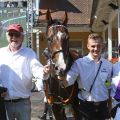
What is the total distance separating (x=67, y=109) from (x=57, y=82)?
0.47 m

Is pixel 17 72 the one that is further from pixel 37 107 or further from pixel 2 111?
pixel 37 107

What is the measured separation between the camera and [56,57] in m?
5.39

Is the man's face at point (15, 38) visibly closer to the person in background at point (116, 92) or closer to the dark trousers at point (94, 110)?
the dark trousers at point (94, 110)

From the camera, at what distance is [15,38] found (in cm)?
516

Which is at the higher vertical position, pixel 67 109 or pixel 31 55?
pixel 31 55

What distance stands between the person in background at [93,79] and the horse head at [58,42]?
17 centimetres

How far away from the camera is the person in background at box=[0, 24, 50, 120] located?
205 inches

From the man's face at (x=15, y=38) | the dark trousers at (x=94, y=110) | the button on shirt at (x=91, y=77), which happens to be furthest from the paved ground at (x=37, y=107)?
the man's face at (x=15, y=38)

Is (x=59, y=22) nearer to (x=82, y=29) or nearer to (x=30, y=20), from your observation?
(x=30, y=20)

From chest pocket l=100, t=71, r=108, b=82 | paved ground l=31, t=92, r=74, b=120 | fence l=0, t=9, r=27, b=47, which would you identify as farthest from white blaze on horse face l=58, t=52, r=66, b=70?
fence l=0, t=9, r=27, b=47

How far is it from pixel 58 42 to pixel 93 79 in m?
0.68

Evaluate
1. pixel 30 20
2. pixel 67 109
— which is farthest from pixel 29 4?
pixel 67 109

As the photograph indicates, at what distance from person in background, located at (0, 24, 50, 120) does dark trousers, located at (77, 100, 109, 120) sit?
29.0 inches

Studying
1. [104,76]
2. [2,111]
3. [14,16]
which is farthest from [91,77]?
[14,16]
